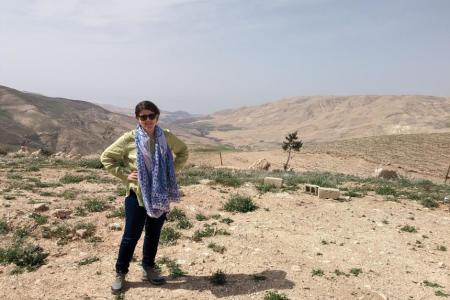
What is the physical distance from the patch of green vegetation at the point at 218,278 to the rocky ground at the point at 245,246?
87mm

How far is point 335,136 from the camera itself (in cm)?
13725

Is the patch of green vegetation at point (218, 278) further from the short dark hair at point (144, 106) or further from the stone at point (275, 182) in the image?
the stone at point (275, 182)

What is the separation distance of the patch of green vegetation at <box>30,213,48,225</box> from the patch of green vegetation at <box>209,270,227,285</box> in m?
3.83

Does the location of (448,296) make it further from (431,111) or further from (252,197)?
(431,111)

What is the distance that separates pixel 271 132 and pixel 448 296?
16876 cm

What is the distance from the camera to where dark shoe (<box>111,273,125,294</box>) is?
18.2 ft

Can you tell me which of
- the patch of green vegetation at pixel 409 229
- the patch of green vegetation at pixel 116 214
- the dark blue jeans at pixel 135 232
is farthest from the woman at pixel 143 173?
the patch of green vegetation at pixel 409 229

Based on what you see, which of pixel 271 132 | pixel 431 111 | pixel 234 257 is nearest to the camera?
pixel 234 257

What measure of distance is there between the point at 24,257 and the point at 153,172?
2910 mm

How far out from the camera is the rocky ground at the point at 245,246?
5.91m

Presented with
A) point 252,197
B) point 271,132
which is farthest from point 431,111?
point 252,197

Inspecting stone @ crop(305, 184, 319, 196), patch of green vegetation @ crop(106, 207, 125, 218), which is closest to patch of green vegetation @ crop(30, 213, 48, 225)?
patch of green vegetation @ crop(106, 207, 125, 218)

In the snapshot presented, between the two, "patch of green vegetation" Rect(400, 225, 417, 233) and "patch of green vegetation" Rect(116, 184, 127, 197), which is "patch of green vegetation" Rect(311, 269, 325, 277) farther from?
"patch of green vegetation" Rect(116, 184, 127, 197)

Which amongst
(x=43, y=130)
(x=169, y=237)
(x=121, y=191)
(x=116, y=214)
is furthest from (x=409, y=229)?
(x=43, y=130)
